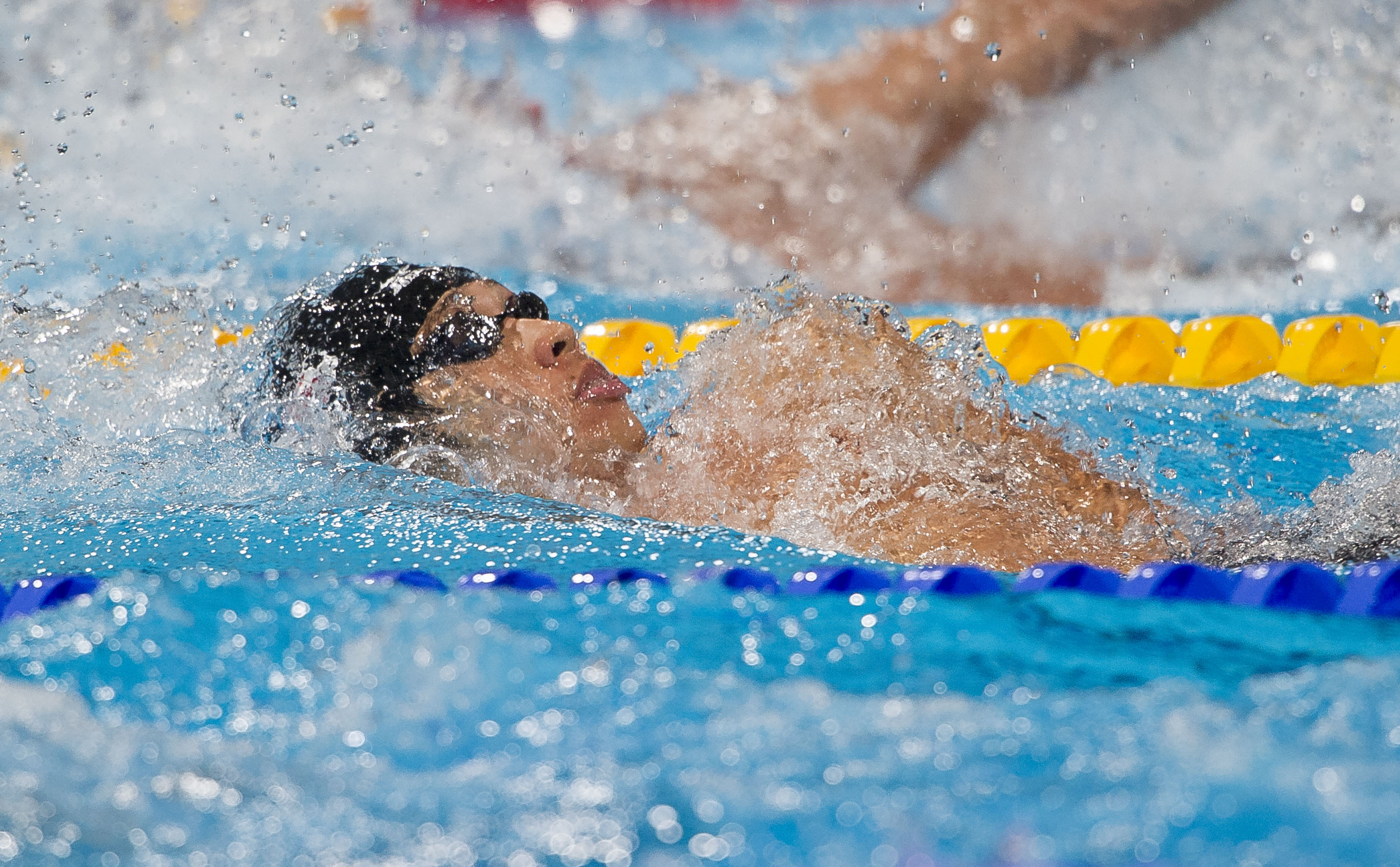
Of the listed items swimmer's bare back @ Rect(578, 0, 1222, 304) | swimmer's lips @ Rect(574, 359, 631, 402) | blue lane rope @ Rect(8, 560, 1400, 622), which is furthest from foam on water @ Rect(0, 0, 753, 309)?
blue lane rope @ Rect(8, 560, 1400, 622)

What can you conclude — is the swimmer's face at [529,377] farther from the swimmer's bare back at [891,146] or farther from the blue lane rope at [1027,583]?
the swimmer's bare back at [891,146]

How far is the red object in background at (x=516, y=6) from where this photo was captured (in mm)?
6719

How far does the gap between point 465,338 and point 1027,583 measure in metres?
1.03

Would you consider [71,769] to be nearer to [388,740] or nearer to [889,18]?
[388,740]

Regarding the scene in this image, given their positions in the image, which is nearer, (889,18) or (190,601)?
(190,601)

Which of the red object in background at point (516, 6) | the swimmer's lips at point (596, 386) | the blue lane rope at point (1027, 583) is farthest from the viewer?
the red object in background at point (516, 6)

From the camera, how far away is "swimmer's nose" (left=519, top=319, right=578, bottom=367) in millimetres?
1779

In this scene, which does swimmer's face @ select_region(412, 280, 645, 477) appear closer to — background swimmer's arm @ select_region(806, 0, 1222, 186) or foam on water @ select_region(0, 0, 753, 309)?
background swimmer's arm @ select_region(806, 0, 1222, 186)

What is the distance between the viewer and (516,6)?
22.8ft

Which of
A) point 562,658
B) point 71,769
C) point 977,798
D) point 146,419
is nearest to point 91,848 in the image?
point 71,769

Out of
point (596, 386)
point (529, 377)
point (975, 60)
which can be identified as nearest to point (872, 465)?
point (596, 386)

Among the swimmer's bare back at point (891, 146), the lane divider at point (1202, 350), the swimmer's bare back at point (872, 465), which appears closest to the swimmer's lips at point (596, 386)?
the swimmer's bare back at point (872, 465)

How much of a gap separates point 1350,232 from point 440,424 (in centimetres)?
528

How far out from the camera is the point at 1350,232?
5605mm
